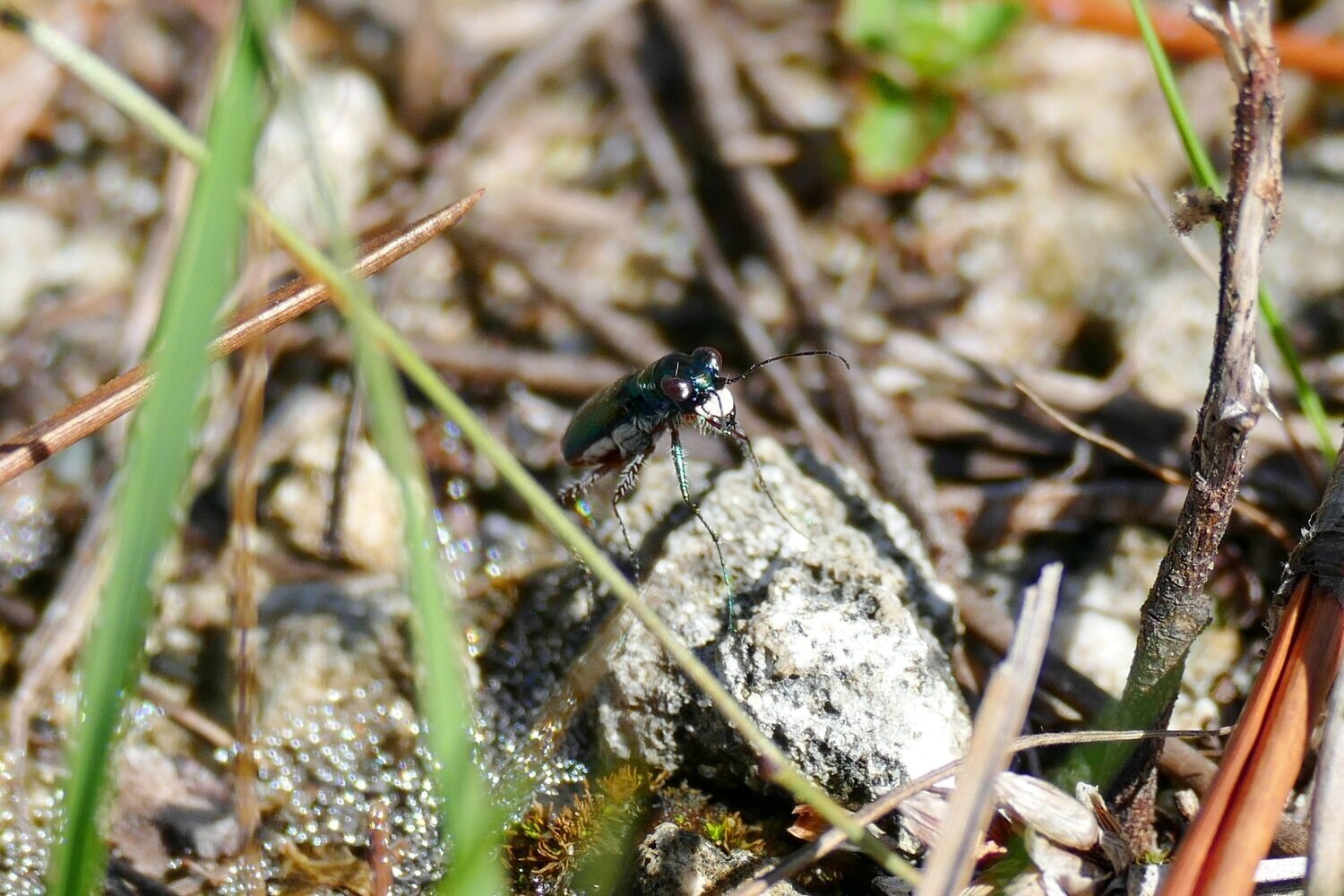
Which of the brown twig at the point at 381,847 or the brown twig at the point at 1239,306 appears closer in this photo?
the brown twig at the point at 1239,306

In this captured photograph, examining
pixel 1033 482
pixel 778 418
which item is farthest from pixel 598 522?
pixel 1033 482

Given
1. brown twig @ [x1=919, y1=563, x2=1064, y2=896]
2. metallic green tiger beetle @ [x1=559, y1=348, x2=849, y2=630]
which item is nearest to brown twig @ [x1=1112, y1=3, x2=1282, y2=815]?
brown twig @ [x1=919, y1=563, x2=1064, y2=896]

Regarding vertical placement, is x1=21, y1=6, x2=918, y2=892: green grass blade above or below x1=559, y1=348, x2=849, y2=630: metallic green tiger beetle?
below

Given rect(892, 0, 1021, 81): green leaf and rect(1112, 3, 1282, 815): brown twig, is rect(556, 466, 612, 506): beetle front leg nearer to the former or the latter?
rect(1112, 3, 1282, 815): brown twig

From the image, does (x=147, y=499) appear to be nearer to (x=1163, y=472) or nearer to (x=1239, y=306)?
(x=1239, y=306)

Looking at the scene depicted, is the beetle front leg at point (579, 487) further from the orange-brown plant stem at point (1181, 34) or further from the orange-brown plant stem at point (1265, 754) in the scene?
the orange-brown plant stem at point (1181, 34)

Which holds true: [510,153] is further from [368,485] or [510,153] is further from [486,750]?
[486,750]

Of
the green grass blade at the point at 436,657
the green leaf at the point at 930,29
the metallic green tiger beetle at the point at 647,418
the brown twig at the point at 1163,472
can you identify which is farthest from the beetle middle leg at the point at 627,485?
the green leaf at the point at 930,29
